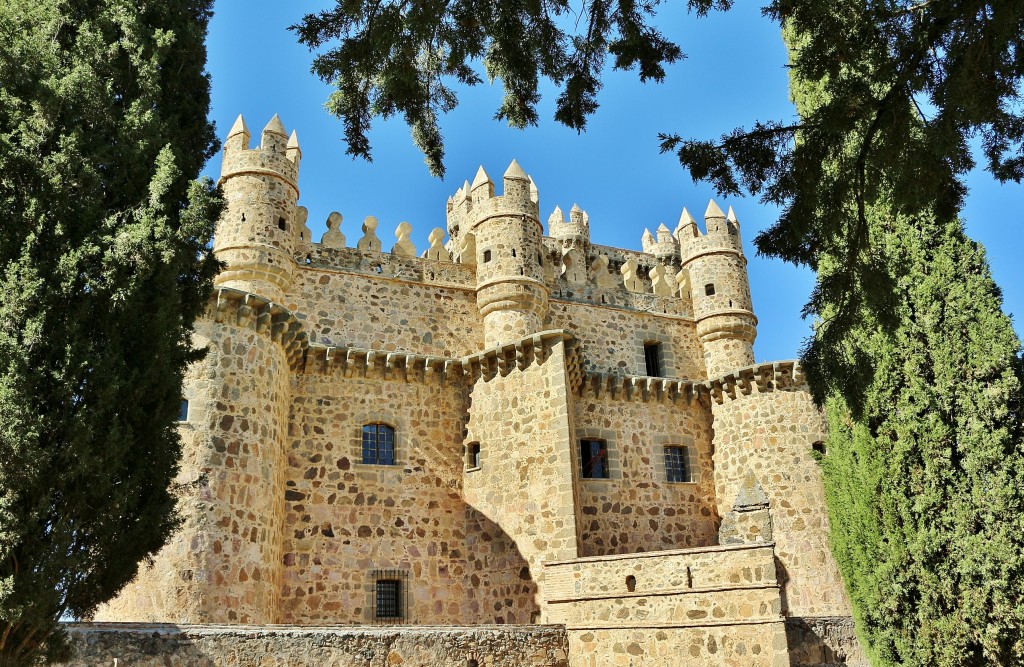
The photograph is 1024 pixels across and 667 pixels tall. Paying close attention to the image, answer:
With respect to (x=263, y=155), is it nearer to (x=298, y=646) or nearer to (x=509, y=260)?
(x=509, y=260)

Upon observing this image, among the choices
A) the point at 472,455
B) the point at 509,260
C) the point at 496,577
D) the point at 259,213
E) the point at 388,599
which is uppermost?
the point at 259,213

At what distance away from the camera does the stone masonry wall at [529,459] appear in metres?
17.6

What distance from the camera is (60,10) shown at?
29.0 ft

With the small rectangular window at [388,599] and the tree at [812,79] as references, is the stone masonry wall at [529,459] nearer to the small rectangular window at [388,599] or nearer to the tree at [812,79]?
the small rectangular window at [388,599]

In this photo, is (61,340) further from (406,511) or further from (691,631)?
(406,511)

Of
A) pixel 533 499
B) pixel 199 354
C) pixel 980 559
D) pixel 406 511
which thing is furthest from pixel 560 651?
pixel 199 354

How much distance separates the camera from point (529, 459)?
60.7ft

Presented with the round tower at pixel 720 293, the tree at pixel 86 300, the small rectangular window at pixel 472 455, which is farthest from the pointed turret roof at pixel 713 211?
the tree at pixel 86 300

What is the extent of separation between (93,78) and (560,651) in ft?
37.0

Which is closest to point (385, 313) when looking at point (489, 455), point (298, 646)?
point (489, 455)

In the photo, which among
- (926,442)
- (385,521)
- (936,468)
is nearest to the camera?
(936,468)

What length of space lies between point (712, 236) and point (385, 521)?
1362cm

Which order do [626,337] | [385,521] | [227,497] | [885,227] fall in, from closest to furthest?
[885,227] → [227,497] → [385,521] → [626,337]

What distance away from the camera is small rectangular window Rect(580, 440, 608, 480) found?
20641 millimetres
